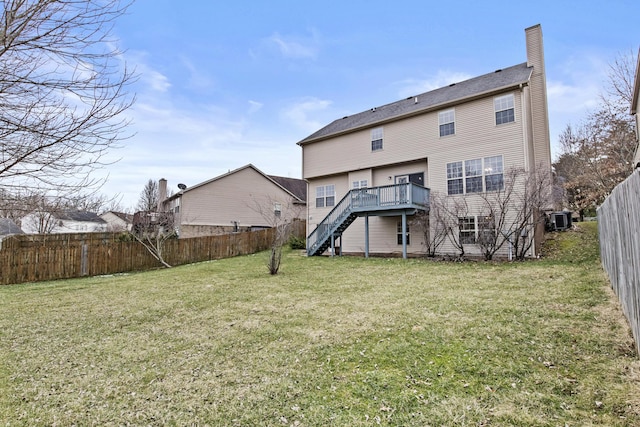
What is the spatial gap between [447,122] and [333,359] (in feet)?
42.7

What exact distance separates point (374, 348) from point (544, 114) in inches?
564

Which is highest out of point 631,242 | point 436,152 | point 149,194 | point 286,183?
point 149,194

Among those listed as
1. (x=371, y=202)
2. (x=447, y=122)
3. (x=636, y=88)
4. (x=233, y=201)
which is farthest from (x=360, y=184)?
(x=233, y=201)

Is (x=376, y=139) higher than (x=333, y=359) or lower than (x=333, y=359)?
higher

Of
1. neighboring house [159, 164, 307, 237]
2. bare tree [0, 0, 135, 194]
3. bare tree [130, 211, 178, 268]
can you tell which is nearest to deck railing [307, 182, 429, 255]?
neighboring house [159, 164, 307, 237]

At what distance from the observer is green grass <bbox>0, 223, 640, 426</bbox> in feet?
9.18

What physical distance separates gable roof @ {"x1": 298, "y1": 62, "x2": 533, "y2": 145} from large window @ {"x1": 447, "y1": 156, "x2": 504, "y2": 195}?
2664 millimetres

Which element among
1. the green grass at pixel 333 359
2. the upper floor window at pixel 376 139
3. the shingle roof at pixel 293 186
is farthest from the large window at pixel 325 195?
the shingle roof at pixel 293 186

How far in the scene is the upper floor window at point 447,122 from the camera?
14.1 metres

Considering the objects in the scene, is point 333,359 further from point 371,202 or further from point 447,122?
point 447,122

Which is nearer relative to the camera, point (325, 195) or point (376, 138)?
point (376, 138)

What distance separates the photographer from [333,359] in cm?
384

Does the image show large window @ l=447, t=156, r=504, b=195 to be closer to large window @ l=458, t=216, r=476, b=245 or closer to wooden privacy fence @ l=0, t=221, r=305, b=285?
large window @ l=458, t=216, r=476, b=245

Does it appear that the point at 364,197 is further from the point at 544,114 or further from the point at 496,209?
the point at 544,114
